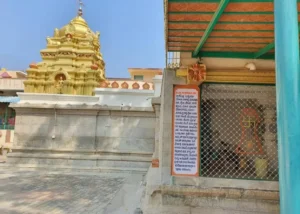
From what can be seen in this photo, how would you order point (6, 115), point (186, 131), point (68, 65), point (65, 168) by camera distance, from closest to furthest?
point (186, 131)
point (65, 168)
point (68, 65)
point (6, 115)

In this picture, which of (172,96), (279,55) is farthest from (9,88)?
(279,55)

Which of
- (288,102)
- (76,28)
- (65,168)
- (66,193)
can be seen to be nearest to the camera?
(288,102)

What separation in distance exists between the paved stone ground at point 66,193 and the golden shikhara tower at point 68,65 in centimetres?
504

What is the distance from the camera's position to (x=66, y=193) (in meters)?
6.12

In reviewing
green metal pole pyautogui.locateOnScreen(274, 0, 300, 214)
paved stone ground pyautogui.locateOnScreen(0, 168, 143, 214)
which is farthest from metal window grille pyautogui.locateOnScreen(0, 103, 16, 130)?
green metal pole pyautogui.locateOnScreen(274, 0, 300, 214)

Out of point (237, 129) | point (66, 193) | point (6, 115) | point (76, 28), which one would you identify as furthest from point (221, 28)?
point (6, 115)

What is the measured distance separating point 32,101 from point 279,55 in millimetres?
11431

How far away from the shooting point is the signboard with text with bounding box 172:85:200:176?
4.12m

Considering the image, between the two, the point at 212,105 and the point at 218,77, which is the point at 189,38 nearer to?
→ the point at 218,77

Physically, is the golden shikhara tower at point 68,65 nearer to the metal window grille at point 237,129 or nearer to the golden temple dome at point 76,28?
the golden temple dome at point 76,28

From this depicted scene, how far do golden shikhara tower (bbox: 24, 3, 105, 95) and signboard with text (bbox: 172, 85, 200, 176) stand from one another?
911 centimetres

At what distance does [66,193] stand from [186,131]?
3.75 m

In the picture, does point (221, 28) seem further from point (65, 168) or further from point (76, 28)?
point (76, 28)

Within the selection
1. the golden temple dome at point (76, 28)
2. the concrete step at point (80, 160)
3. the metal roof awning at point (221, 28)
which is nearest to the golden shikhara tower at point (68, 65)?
the golden temple dome at point (76, 28)
